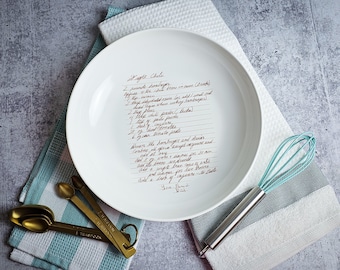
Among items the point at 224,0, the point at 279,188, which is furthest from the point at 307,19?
the point at 279,188

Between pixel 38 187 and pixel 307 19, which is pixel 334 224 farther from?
pixel 38 187

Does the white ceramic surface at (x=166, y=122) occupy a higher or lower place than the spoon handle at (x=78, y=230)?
higher

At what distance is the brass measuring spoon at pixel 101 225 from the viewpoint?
2.16ft

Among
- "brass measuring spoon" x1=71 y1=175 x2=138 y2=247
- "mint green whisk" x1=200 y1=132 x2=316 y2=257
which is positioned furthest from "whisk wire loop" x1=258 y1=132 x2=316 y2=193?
"brass measuring spoon" x1=71 y1=175 x2=138 y2=247

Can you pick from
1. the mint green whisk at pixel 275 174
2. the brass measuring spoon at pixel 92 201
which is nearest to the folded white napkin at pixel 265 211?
the mint green whisk at pixel 275 174

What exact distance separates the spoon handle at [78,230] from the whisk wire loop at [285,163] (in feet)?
0.82

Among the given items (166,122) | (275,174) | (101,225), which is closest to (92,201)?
(101,225)

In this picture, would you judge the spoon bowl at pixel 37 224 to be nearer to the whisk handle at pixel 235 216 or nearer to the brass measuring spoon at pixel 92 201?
the brass measuring spoon at pixel 92 201

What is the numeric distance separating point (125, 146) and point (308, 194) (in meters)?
0.29

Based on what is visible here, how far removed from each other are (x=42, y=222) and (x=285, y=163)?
14.5 inches

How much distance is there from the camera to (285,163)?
2.17 feet

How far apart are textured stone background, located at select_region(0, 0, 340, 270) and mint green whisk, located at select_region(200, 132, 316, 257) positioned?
0.04 metres

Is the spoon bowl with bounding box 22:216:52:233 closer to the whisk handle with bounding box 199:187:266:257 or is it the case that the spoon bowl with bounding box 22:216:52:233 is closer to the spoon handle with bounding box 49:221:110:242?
the spoon handle with bounding box 49:221:110:242

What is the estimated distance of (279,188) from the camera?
2.23ft
